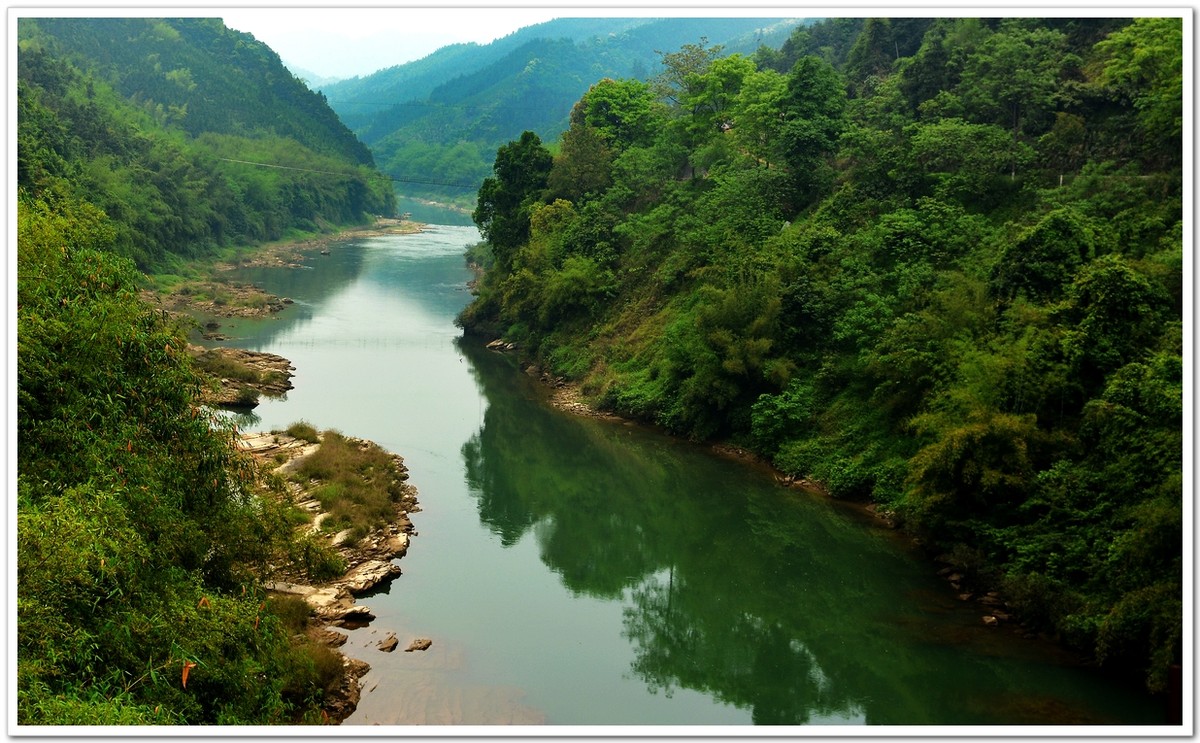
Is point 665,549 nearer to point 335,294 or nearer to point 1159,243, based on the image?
Answer: point 1159,243

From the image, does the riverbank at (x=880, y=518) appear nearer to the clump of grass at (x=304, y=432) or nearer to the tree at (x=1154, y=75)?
the clump of grass at (x=304, y=432)

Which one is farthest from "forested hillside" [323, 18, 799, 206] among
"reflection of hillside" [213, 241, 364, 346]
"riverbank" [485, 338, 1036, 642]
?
"riverbank" [485, 338, 1036, 642]

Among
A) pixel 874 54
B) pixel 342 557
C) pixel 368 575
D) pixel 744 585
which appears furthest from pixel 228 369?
pixel 874 54

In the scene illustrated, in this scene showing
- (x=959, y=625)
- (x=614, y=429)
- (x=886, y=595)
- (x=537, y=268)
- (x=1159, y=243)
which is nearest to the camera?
(x=959, y=625)

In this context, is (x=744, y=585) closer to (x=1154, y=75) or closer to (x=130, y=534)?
(x=130, y=534)

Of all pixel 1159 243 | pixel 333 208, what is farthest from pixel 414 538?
pixel 333 208
